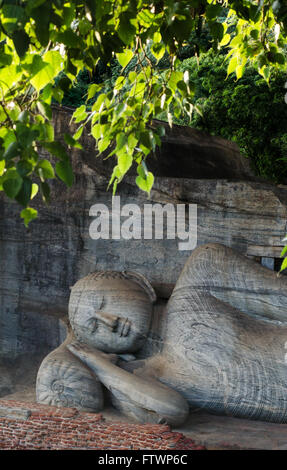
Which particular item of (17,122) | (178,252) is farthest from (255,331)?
(17,122)

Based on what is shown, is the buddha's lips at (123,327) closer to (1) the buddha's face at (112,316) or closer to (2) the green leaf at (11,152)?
(1) the buddha's face at (112,316)

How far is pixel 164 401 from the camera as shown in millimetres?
4703

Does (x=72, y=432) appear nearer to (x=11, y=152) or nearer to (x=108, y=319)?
(x=108, y=319)

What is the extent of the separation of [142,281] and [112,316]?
516mm

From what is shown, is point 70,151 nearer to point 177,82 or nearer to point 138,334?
point 138,334

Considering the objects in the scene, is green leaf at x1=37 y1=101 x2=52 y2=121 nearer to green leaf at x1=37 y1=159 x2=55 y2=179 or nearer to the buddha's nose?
green leaf at x1=37 y1=159 x2=55 y2=179

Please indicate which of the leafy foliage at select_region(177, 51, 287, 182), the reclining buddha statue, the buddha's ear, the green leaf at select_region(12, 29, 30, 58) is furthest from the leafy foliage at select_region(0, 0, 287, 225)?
the leafy foliage at select_region(177, 51, 287, 182)

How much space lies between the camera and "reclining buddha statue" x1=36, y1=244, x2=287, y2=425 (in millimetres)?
4906

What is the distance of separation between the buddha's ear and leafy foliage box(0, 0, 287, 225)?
78.8 inches

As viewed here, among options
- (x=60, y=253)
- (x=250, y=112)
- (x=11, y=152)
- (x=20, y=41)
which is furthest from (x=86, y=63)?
(x=250, y=112)

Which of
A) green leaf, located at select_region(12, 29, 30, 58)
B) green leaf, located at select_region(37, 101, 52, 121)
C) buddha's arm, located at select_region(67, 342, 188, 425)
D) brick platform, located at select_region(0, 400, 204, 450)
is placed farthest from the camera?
buddha's arm, located at select_region(67, 342, 188, 425)

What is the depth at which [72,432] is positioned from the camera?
4.63m
